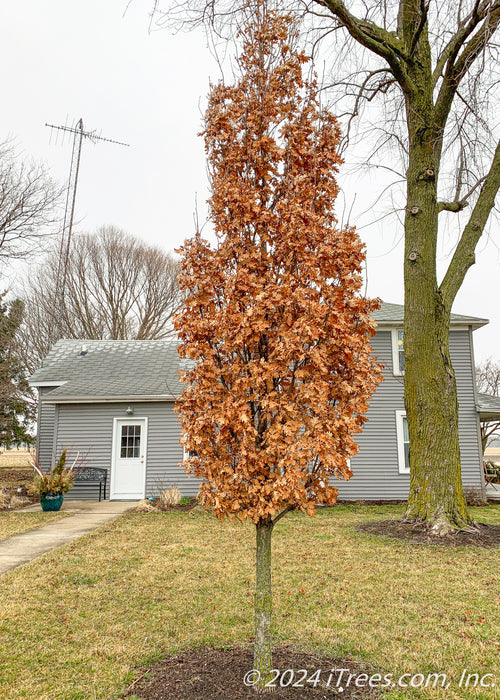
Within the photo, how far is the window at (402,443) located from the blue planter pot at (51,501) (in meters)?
8.43

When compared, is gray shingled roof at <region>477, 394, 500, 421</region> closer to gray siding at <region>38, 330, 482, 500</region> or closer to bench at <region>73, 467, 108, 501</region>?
gray siding at <region>38, 330, 482, 500</region>

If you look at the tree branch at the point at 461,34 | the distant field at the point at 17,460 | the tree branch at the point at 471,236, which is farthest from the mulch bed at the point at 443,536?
the distant field at the point at 17,460

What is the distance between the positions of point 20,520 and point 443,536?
7.73 m

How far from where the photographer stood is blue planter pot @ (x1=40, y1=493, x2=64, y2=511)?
11.0 m

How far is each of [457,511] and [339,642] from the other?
4904 millimetres

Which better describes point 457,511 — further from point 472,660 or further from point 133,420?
point 133,420

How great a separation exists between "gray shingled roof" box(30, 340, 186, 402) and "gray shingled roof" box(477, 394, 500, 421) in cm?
784

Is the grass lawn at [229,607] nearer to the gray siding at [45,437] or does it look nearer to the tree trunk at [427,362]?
the tree trunk at [427,362]

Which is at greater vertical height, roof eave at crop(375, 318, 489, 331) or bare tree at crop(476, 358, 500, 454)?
bare tree at crop(476, 358, 500, 454)

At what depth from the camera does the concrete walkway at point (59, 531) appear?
6.70 m

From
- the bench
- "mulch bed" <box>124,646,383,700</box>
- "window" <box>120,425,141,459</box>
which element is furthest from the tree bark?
the bench

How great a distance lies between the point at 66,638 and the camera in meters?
3.91

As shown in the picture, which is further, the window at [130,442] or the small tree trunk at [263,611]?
the window at [130,442]

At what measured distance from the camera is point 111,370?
14.8 m
